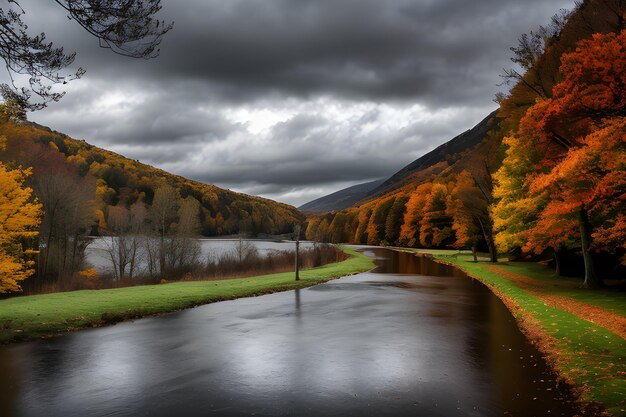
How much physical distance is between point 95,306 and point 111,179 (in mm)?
70430

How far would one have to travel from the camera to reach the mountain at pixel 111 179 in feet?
138

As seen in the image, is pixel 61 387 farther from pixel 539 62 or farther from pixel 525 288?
pixel 539 62

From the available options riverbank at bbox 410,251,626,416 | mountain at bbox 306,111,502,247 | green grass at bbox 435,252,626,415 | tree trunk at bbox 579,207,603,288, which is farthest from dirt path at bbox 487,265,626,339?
mountain at bbox 306,111,502,247

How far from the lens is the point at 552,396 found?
8180 mm

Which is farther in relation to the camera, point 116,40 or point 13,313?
point 13,313

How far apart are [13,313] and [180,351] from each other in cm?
835

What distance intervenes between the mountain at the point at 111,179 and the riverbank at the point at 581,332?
15220 millimetres

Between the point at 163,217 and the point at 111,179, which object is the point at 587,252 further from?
the point at 111,179

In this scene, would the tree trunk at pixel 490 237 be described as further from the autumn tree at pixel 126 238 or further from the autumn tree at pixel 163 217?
the autumn tree at pixel 126 238

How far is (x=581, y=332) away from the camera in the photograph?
41.7 ft

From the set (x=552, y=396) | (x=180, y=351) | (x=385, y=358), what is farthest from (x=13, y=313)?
(x=552, y=396)

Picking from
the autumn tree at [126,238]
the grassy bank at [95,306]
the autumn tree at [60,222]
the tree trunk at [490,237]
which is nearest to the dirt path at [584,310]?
the grassy bank at [95,306]

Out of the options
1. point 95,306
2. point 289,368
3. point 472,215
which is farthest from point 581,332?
point 472,215

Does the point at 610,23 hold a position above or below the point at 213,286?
above
